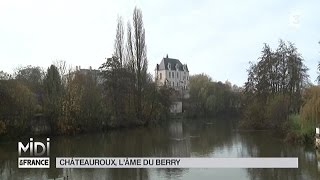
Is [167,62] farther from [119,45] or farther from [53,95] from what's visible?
[53,95]

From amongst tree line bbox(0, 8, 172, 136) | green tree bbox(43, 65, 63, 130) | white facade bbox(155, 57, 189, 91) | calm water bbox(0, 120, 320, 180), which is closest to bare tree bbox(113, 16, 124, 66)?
tree line bbox(0, 8, 172, 136)

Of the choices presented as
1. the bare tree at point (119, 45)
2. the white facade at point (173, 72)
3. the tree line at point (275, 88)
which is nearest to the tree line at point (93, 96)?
the bare tree at point (119, 45)

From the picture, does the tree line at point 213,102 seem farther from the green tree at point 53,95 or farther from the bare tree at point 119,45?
the green tree at point 53,95

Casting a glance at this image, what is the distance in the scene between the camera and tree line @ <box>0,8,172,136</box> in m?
31.2

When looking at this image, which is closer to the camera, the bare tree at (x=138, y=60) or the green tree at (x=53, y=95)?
the green tree at (x=53, y=95)

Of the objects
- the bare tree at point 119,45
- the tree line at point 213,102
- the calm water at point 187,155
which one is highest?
the bare tree at point 119,45

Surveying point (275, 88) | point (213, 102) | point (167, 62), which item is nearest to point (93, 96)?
point (275, 88)

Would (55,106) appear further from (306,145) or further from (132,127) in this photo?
(306,145)

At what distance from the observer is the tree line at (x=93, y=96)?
1228 inches

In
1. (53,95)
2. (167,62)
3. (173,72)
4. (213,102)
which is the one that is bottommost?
(213,102)

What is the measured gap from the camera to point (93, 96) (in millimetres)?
38500

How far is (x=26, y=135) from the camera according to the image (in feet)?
105

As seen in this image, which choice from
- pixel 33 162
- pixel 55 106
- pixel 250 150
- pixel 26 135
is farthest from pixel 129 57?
pixel 33 162

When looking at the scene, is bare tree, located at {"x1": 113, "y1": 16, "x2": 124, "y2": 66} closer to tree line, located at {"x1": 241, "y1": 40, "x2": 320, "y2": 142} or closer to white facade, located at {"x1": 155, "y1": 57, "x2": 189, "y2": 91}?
tree line, located at {"x1": 241, "y1": 40, "x2": 320, "y2": 142}
